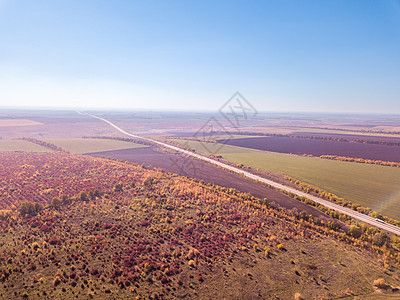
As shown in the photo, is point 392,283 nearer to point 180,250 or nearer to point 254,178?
point 180,250

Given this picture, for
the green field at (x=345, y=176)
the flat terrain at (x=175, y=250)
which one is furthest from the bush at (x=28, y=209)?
the green field at (x=345, y=176)

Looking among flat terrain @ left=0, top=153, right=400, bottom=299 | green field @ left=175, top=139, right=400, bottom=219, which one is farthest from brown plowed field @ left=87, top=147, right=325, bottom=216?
green field @ left=175, top=139, right=400, bottom=219

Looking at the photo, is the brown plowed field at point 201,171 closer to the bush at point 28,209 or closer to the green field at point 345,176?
the green field at point 345,176

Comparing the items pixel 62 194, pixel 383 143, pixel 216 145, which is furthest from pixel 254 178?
pixel 383 143

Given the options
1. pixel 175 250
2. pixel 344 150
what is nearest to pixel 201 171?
pixel 175 250

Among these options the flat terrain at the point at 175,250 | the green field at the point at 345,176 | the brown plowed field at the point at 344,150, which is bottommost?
the flat terrain at the point at 175,250

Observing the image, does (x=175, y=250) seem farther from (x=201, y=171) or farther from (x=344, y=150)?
(x=344, y=150)

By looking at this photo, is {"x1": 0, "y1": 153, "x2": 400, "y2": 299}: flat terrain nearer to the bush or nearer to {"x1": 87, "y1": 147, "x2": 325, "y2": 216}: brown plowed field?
the bush
